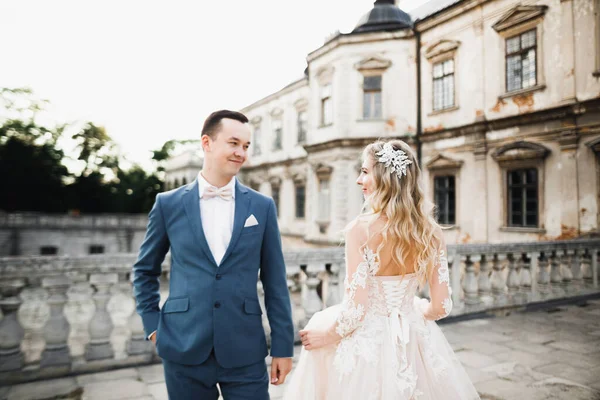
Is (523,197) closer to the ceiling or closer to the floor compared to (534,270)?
closer to the ceiling

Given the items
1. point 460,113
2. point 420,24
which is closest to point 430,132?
point 460,113

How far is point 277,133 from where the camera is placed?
24.0 metres

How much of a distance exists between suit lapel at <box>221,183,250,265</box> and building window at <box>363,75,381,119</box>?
14839 millimetres

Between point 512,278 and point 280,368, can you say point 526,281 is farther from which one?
point 280,368

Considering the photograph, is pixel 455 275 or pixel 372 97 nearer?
pixel 455 275

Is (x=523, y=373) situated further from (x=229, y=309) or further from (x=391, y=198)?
(x=229, y=309)

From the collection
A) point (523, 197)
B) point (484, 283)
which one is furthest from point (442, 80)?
point (484, 283)

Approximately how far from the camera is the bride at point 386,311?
7.14ft

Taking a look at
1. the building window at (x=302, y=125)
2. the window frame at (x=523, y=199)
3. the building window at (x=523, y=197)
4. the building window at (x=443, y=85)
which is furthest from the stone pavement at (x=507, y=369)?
the building window at (x=302, y=125)

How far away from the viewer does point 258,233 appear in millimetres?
1993

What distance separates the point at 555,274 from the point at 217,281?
24.4 feet

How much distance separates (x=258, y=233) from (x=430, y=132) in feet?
46.5

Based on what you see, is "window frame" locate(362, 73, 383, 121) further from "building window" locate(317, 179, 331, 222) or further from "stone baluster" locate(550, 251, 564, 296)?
"stone baluster" locate(550, 251, 564, 296)

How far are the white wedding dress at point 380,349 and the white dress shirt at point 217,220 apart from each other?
683 millimetres
